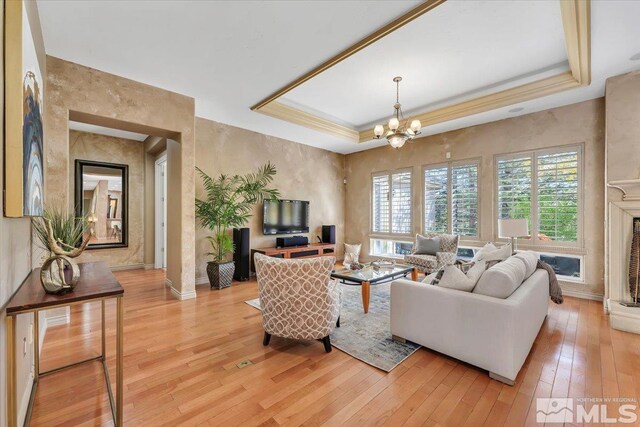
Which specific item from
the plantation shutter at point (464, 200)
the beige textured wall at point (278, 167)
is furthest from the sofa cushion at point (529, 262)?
the beige textured wall at point (278, 167)

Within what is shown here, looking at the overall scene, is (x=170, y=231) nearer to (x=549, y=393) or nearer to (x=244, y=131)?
(x=244, y=131)

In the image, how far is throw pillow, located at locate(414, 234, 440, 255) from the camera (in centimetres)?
522

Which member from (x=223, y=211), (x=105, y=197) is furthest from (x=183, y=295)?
(x=105, y=197)

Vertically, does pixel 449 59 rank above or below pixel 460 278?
above

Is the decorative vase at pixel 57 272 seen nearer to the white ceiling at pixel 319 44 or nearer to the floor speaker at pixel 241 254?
the white ceiling at pixel 319 44

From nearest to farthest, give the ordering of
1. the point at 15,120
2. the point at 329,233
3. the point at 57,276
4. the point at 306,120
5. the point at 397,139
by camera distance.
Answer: the point at 15,120, the point at 57,276, the point at 397,139, the point at 306,120, the point at 329,233

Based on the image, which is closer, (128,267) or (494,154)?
(494,154)

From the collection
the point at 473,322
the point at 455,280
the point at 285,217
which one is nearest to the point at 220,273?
the point at 285,217

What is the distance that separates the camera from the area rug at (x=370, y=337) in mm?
2428

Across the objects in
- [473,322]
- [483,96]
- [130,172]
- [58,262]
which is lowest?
[473,322]

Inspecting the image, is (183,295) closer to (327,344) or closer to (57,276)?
(327,344)

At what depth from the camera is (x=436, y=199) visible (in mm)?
5777

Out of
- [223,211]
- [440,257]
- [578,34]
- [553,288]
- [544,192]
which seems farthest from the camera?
[440,257]

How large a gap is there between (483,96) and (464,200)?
1905mm
